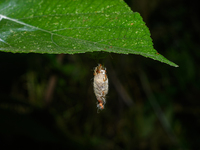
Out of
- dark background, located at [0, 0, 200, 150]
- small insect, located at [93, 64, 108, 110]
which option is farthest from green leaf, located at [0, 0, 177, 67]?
dark background, located at [0, 0, 200, 150]

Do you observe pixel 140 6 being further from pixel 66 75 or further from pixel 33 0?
pixel 33 0

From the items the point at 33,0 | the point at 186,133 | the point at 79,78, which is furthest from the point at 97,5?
the point at 186,133

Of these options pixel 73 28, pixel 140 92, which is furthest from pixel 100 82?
pixel 140 92

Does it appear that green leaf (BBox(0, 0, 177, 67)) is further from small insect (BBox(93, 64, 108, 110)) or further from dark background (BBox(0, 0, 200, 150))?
dark background (BBox(0, 0, 200, 150))

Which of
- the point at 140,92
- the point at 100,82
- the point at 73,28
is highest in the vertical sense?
the point at 73,28

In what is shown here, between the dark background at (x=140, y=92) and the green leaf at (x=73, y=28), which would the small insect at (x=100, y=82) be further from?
the dark background at (x=140, y=92)

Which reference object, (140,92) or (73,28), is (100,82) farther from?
(140,92)

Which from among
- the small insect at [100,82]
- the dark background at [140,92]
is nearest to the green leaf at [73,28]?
the small insect at [100,82]
